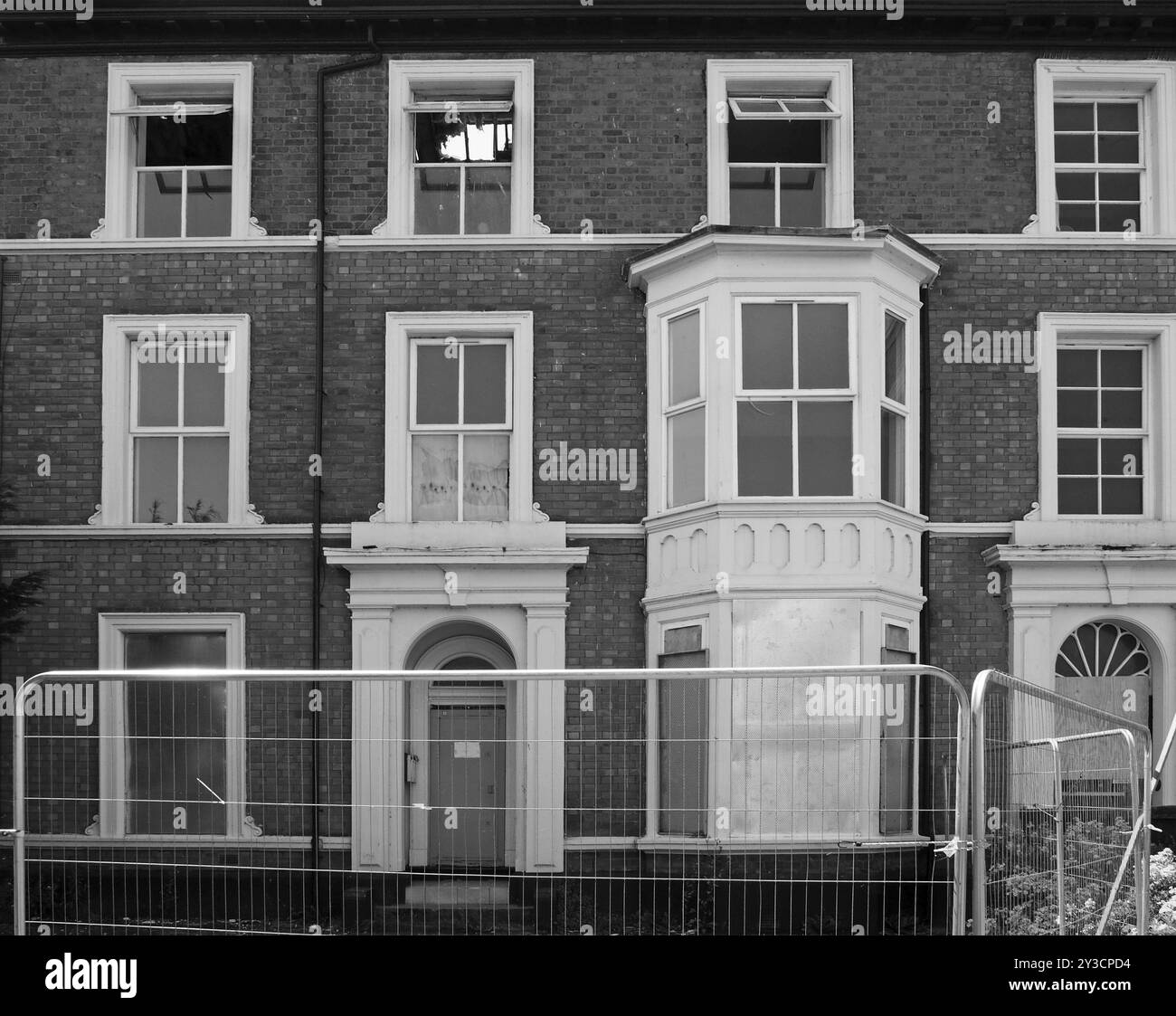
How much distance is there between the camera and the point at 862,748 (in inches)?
344

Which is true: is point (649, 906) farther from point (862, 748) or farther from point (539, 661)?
point (539, 661)

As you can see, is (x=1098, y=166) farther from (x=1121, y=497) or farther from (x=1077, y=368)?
(x=1121, y=497)

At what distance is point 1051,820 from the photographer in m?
7.86

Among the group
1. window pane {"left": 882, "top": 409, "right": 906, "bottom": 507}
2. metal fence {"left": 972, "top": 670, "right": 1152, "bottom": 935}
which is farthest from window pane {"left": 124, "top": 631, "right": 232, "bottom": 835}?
window pane {"left": 882, "top": 409, "right": 906, "bottom": 507}

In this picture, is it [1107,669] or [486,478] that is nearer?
[1107,669]

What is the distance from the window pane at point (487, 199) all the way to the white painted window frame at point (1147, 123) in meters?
5.32

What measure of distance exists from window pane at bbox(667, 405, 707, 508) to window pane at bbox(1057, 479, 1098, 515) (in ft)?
11.8

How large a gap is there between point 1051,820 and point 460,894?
3182 mm

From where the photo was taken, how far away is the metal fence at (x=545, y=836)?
8.04 m

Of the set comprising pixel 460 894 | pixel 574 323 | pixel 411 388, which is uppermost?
pixel 574 323

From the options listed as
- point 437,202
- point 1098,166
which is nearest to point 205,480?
point 437,202

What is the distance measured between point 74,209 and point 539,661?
21.4 ft

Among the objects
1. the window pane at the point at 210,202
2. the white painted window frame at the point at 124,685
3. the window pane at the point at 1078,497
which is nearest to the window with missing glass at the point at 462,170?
the window pane at the point at 210,202

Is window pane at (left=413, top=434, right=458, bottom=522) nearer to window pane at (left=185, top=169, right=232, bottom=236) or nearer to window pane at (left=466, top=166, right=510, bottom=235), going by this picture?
window pane at (left=466, top=166, right=510, bottom=235)
